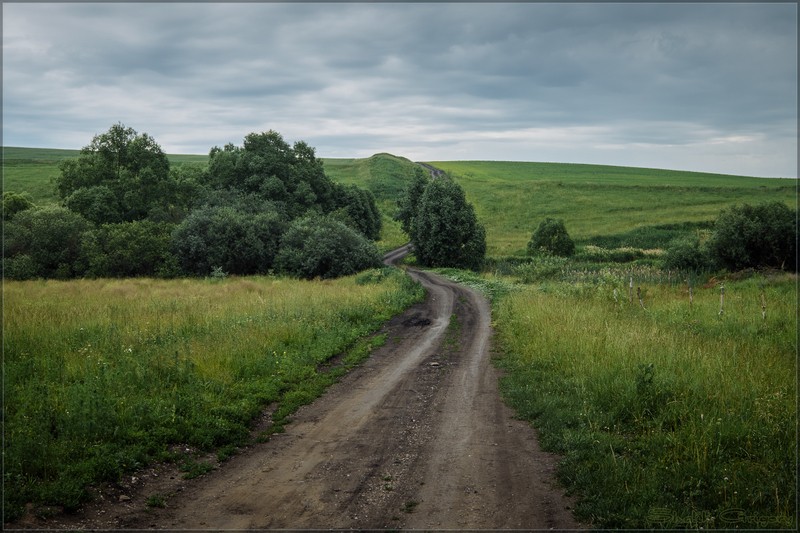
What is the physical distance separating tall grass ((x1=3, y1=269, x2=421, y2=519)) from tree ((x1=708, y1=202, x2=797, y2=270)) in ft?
102

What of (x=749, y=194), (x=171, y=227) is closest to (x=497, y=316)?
(x=171, y=227)

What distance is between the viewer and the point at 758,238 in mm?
38406

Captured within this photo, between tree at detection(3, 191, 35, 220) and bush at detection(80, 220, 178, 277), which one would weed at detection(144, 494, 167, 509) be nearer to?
bush at detection(80, 220, 178, 277)

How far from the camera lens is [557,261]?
52719 millimetres

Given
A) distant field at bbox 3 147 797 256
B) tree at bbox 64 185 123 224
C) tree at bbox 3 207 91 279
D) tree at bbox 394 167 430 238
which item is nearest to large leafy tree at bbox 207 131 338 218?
tree at bbox 64 185 123 224

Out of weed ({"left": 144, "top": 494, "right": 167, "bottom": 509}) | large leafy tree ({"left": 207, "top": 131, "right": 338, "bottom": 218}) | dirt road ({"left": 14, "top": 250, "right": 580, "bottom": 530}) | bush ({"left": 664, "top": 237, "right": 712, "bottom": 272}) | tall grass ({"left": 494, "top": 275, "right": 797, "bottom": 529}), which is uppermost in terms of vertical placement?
large leafy tree ({"left": 207, "top": 131, "right": 338, "bottom": 218})

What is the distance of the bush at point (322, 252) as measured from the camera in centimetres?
3891

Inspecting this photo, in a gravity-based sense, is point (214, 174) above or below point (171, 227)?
above

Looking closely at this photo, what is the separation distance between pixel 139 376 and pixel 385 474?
605 centimetres

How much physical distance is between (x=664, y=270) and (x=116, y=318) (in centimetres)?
3977

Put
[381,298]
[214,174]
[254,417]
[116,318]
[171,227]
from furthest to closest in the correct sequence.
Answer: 1. [214,174]
2. [171,227]
3. [381,298]
4. [116,318]
5. [254,417]

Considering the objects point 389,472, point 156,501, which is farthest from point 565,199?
point 156,501

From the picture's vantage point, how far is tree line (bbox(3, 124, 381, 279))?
123 feet

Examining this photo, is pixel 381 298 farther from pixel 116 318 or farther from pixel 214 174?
pixel 214 174
